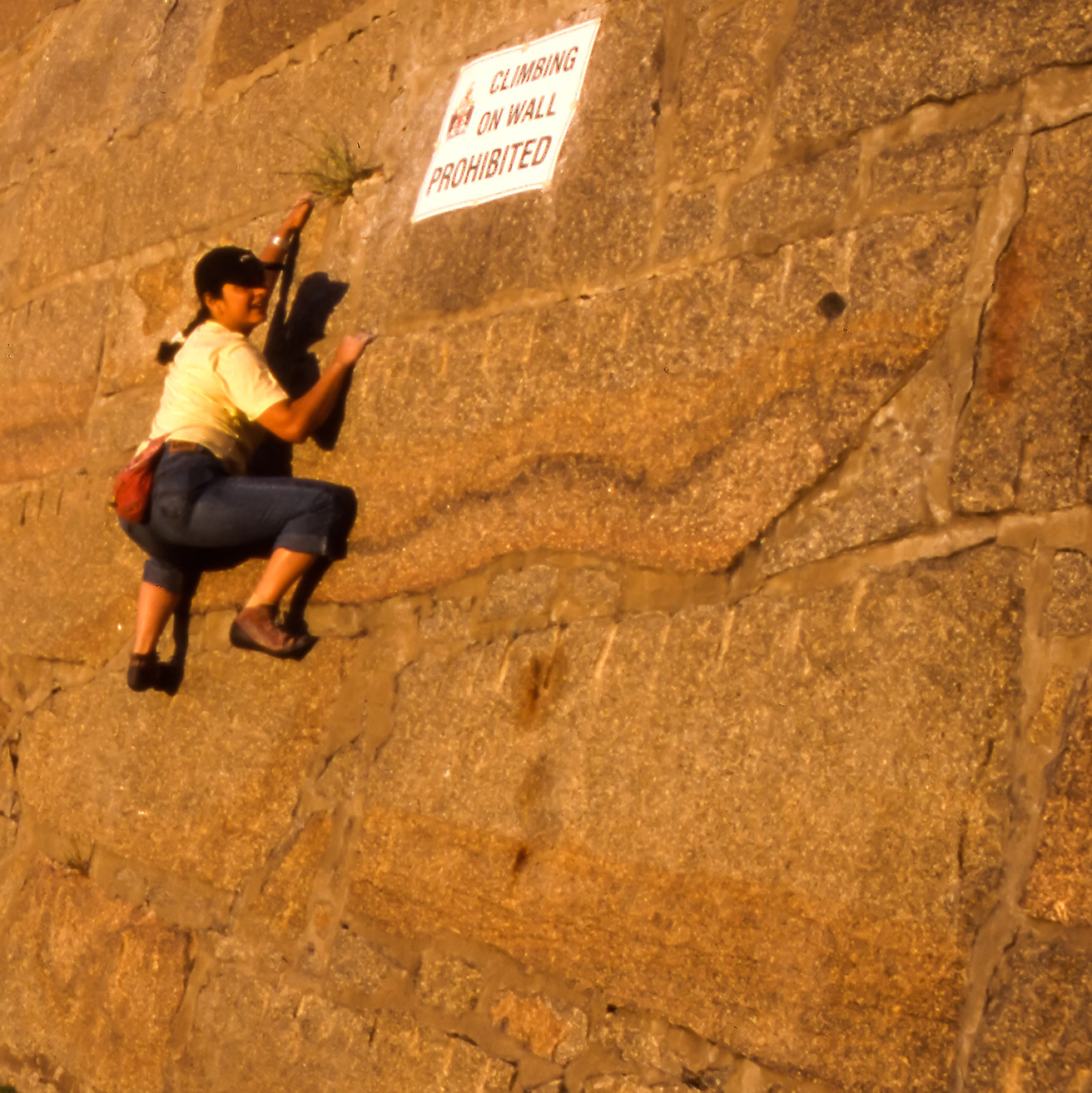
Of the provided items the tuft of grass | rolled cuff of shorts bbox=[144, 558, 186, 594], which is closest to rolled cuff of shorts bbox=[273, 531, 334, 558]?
rolled cuff of shorts bbox=[144, 558, 186, 594]

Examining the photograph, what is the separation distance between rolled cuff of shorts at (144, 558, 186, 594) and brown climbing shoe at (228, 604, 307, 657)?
360 millimetres

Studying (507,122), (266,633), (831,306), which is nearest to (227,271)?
(507,122)

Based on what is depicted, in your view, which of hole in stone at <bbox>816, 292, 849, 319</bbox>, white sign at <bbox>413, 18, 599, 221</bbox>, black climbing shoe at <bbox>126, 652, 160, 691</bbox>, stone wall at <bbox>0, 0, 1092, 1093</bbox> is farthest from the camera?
black climbing shoe at <bbox>126, 652, 160, 691</bbox>

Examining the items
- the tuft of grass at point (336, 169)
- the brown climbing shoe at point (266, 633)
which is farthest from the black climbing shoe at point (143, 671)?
the tuft of grass at point (336, 169)

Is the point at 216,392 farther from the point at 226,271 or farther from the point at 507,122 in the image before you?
the point at 507,122

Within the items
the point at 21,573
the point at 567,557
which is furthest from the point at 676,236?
the point at 21,573

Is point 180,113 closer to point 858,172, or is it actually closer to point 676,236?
point 676,236

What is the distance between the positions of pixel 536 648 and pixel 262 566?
0.88 meters

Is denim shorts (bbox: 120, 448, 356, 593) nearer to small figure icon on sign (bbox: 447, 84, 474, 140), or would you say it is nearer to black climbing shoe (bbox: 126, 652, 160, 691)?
black climbing shoe (bbox: 126, 652, 160, 691)

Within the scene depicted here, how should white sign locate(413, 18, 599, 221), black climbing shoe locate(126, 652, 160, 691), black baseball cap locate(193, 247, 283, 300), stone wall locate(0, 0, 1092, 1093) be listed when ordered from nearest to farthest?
stone wall locate(0, 0, 1092, 1093)
white sign locate(413, 18, 599, 221)
black baseball cap locate(193, 247, 283, 300)
black climbing shoe locate(126, 652, 160, 691)

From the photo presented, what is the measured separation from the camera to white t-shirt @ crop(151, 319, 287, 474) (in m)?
2.89

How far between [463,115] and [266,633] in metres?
1.18

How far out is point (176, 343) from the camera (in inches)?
134

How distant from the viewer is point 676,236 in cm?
254
